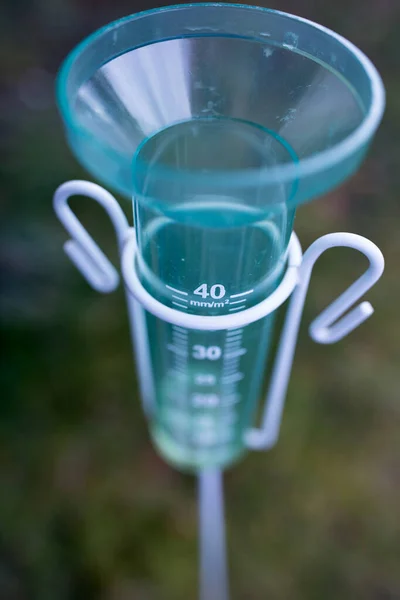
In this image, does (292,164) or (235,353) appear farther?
(235,353)

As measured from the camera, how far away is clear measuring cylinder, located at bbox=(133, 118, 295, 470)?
36cm

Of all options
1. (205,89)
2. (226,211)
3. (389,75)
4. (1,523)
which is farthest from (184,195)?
(389,75)

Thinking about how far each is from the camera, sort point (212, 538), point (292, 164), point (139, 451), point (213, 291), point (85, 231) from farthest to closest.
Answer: point (139, 451), point (212, 538), point (85, 231), point (213, 291), point (292, 164)

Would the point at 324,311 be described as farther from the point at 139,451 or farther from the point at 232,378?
the point at 139,451

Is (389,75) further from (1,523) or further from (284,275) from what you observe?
(1,523)

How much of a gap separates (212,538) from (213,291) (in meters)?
0.52

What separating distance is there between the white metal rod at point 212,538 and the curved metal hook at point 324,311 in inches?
6.7

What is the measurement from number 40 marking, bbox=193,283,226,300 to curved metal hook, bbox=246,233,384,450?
0.08 metres

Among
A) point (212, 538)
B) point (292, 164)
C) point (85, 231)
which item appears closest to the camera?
point (292, 164)

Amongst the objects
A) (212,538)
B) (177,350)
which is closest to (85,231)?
(177,350)

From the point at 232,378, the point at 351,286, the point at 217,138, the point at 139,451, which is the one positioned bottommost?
the point at 139,451

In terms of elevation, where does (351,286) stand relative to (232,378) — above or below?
above

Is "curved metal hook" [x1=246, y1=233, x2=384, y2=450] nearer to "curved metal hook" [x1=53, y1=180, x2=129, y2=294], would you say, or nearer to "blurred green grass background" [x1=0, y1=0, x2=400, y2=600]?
"curved metal hook" [x1=53, y1=180, x2=129, y2=294]

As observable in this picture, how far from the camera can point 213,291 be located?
465 millimetres
